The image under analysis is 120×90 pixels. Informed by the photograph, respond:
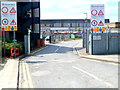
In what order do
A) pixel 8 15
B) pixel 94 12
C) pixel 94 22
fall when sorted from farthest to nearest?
pixel 94 22 < pixel 94 12 < pixel 8 15

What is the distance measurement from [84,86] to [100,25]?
1182cm

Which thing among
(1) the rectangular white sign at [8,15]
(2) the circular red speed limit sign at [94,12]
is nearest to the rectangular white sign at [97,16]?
(2) the circular red speed limit sign at [94,12]

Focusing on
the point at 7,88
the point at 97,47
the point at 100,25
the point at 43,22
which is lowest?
the point at 7,88

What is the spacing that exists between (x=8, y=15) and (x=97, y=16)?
29.5 feet

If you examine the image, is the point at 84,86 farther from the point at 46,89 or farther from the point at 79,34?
the point at 79,34

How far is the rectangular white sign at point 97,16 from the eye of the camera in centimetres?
1750

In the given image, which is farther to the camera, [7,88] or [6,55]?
[6,55]

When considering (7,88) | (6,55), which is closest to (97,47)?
(6,55)

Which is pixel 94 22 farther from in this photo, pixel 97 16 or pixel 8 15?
pixel 8 15

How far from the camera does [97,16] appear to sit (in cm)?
1778

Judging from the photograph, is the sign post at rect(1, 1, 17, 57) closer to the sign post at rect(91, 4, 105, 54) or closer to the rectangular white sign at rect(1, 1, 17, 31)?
the rectangular white sign at rect(1, 1, 17, 31)

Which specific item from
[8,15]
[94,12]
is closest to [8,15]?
[8,15]

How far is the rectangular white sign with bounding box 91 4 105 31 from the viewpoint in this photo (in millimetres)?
17502

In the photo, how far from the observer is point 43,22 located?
301 feet
